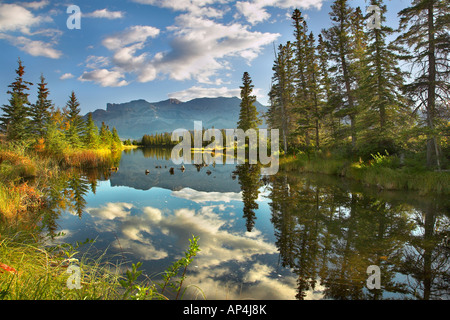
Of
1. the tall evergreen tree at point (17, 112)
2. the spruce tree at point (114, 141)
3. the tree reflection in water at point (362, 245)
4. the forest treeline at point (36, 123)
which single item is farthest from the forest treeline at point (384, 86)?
the spruce tree at point (114, 141)

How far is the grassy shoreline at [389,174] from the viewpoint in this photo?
1149 cm

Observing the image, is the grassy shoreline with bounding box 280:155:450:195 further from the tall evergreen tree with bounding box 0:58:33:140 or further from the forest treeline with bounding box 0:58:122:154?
the tall evergreen tree with bounding box 0:58:33:140

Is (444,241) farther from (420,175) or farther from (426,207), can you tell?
(420,175)

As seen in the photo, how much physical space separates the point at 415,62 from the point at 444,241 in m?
12.2

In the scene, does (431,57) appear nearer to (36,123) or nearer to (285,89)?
(285,89)

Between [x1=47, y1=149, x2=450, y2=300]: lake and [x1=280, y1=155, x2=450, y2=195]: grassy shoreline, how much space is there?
3.55 feet

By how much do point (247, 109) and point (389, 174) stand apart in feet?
103

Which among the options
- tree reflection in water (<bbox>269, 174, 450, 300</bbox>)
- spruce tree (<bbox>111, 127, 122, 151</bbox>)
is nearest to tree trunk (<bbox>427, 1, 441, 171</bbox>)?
tree reflection in water (<bbox>269, 174, 450, 300</bbox>)

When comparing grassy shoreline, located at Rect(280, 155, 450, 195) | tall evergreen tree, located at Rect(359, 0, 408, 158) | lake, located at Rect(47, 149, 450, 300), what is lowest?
lake, located at Rect(47, 149, 450, 300)

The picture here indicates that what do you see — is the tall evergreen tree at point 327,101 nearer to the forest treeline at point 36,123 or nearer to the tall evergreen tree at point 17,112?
the forest treeline at point 36,123

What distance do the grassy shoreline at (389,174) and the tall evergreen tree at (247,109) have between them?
2282 cm

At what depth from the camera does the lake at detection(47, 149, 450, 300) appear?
14.0 feet

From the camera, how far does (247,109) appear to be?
138 ft
